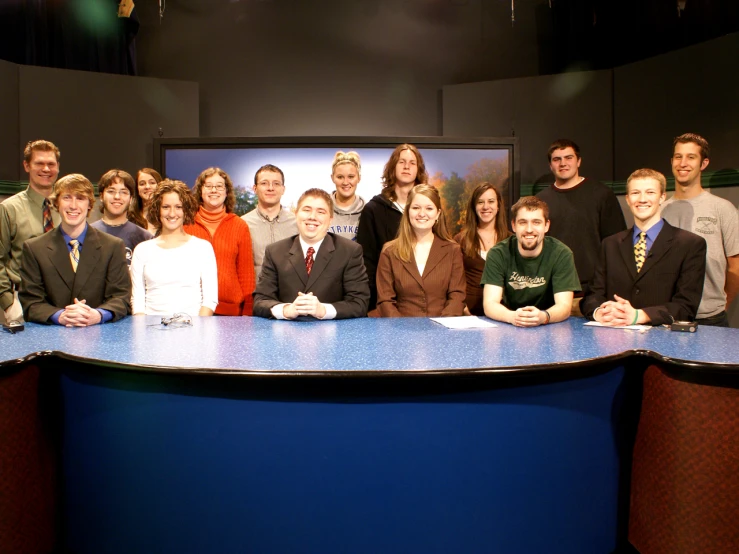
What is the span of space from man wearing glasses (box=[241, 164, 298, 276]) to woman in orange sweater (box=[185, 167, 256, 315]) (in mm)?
143

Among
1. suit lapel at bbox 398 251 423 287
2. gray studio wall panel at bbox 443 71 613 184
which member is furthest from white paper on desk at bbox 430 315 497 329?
gray studio wall panel at bbox 443 71 613 184

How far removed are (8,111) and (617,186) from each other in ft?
17.1

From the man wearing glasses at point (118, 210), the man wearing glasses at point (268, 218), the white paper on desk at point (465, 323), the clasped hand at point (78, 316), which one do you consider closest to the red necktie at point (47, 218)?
the man wearing glasses at point (118, 210)

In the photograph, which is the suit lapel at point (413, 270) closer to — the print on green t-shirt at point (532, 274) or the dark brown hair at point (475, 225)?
the print on green t-shirt at point (532, 274)

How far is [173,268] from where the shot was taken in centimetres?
297

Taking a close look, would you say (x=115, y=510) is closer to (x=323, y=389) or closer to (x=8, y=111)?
(x=323, y=389)

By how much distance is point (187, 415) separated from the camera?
172 centimetres

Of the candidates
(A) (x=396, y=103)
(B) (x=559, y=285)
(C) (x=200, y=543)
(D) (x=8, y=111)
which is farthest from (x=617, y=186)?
(D) (x=8, y=111)

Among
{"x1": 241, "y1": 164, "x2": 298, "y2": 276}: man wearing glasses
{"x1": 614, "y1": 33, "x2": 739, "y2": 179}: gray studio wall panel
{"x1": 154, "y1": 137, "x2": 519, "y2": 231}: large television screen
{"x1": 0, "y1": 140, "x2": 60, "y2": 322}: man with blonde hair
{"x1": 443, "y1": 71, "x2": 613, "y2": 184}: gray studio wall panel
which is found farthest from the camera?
{"x1": 443, "y1": 71, "x2": 613, "y2": 184}: gray studio wall panel

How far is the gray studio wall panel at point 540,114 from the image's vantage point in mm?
5285

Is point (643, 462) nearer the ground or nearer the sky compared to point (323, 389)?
nearer the ground

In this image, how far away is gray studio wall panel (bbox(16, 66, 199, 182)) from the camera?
497cm

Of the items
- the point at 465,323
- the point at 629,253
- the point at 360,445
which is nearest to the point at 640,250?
the point at 629,253

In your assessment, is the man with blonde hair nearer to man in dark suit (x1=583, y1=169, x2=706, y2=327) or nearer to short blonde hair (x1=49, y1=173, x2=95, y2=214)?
short blonde hair (x1=49, y1=173, x2=95, y2=214)
